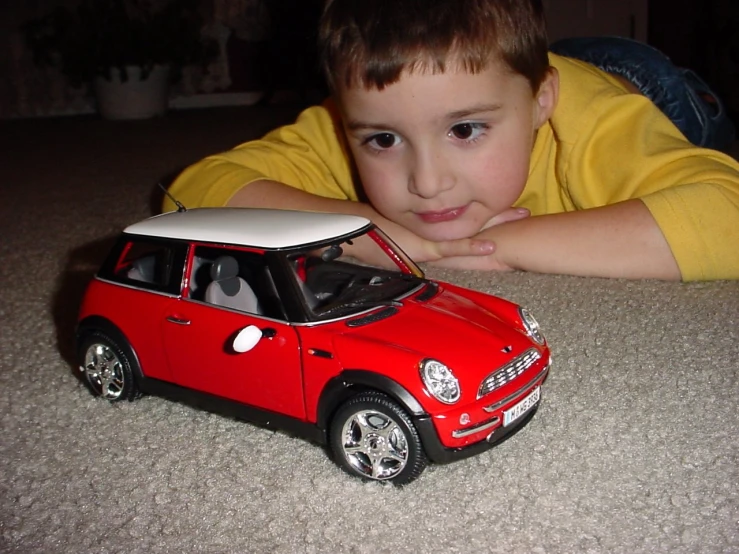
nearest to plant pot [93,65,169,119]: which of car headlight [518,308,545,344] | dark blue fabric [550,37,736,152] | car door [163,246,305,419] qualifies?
dark blue fabric [550,37,736,152]

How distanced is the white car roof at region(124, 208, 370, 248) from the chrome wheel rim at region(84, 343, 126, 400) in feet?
0.41

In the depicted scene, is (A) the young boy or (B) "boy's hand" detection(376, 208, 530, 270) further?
(B) "boy's hand" detection(376, 208, 530, 270)

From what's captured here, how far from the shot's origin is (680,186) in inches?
44.8

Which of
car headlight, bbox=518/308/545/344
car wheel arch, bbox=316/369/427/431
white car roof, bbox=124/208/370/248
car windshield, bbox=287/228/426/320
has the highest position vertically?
white car roof, bbox=124/208/370/248

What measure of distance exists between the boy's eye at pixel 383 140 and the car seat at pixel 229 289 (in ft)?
1.23

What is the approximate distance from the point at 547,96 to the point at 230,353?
71 centimetres

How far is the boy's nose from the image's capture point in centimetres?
105

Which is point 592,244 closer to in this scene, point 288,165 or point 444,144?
point 444,144

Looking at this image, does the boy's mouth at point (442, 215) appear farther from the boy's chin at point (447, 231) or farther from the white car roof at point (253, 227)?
the white car roof at point (253, 227)

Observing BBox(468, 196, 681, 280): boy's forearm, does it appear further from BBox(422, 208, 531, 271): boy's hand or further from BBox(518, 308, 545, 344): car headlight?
BBox(518, 308, 545, 344): car headlight

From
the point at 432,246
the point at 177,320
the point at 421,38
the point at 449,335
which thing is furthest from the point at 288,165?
the point at 449,335

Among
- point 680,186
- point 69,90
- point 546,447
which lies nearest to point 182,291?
point 546,447

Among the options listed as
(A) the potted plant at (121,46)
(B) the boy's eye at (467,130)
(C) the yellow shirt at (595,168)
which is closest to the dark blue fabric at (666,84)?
(C) the yellow shirt at (595,168)

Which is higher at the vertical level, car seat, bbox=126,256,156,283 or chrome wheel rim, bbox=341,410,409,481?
car seat, bbox=126,256,156,283
